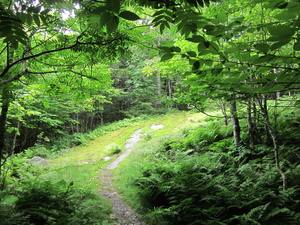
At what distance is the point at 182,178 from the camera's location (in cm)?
428

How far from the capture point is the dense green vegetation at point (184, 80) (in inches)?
39.3

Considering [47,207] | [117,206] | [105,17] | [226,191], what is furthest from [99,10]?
[117,206]

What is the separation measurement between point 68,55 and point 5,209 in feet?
9.86

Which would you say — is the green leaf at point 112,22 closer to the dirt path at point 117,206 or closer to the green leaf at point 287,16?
the green leaf at point 287,16

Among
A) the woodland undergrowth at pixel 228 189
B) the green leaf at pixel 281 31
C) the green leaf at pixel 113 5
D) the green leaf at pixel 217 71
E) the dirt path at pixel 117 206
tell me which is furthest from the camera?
the dirt path at pixel 117 206

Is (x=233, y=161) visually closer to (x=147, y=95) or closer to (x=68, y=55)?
(x=68, y=55)

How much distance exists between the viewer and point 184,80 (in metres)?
2.33

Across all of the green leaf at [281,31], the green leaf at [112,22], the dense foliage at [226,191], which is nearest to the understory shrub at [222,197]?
the dense foliage at [226,191]

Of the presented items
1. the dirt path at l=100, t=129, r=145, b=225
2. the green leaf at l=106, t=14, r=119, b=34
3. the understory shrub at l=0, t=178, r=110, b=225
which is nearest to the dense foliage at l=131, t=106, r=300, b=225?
the dirt path at l=100, t=129, r=145, b=225

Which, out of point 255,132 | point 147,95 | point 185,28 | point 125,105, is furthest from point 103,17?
point 125,105

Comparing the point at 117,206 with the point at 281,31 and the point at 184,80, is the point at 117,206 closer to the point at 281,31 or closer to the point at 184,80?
the point at 184,80

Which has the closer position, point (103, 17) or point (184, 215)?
point (103, 17)

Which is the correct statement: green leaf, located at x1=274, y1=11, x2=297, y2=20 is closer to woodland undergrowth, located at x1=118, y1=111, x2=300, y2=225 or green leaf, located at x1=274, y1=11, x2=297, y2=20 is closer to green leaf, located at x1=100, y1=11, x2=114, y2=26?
green leaf, located at x1=100, y1=11, x2=114, y2=26

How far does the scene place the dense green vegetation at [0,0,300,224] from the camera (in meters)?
1.00
